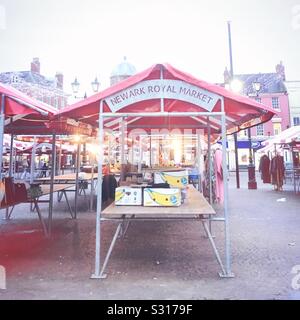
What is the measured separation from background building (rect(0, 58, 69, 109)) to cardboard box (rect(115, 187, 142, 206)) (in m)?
37.9

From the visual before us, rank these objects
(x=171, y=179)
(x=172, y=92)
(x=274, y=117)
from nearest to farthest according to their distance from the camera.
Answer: (x=172, y=92) → (x=171, y=179) → (x=274, y=117)

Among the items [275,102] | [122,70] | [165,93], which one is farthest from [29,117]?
[122,70]

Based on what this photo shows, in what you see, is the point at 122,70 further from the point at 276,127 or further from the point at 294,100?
the point at 294,100

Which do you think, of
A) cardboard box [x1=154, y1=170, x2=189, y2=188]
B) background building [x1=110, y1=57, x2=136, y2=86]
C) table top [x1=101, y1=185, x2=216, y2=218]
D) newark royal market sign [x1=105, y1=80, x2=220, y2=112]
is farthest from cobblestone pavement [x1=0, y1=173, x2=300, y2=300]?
background building [x1=110, y1=57, x2=136, y2=86]

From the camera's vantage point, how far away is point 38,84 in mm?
43000

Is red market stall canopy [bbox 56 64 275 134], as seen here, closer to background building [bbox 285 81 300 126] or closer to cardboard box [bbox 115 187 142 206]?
cardboard box [bbox 115 187 142 206]

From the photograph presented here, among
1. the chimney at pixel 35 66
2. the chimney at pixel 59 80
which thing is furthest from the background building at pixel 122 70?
the chimney at pixel 35 66

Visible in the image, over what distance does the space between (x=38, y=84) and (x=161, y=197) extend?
4390 cm

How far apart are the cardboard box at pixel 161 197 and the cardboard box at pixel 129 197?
0.10 meters

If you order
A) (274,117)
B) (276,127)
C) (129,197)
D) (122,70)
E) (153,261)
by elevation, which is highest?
(122,70)

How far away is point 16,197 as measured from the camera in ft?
19.2

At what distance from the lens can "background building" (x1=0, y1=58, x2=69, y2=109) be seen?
39594 mm
